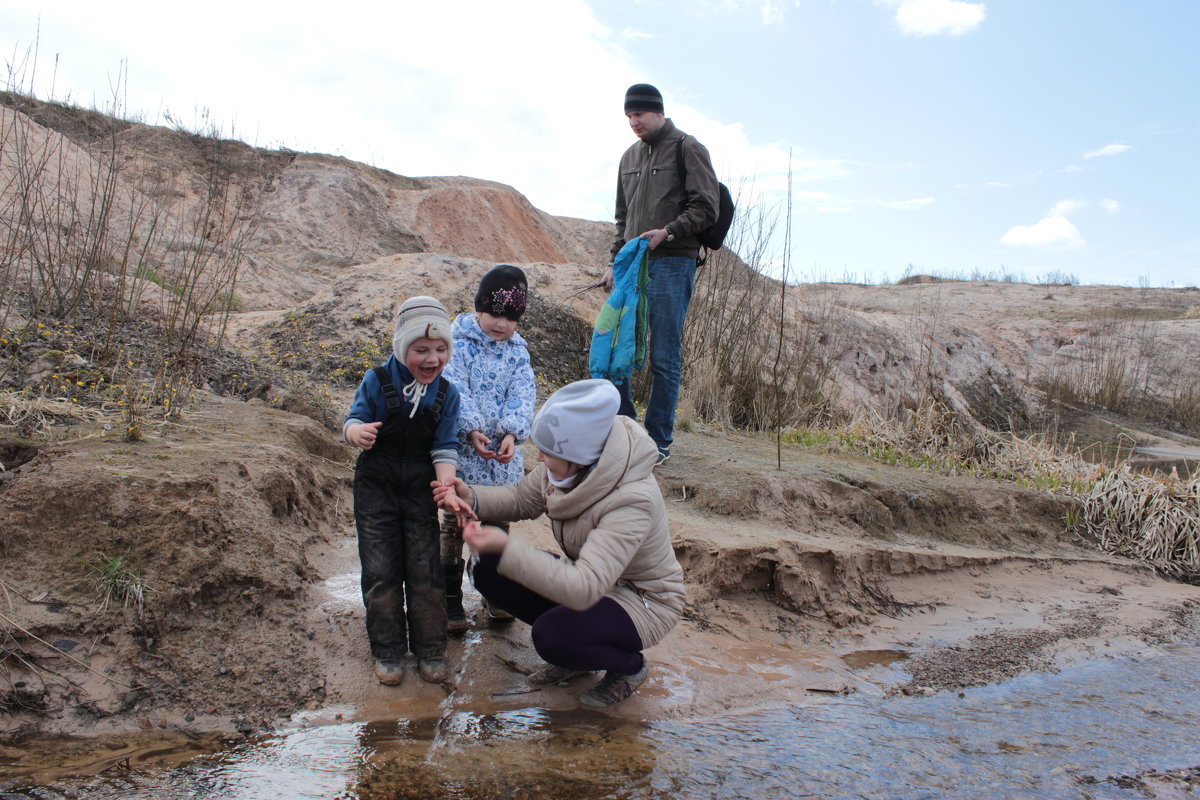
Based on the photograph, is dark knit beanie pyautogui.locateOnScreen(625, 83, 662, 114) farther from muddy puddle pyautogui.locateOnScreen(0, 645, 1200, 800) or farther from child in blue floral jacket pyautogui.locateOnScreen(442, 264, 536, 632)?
muddy puddle pyautogui.locateOnScreen(0, 645, 1200, 800)

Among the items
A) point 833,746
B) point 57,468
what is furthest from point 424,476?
point 833,746

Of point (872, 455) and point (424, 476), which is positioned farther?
point (872, 455)

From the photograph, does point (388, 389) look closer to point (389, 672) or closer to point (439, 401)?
point (439, 401)

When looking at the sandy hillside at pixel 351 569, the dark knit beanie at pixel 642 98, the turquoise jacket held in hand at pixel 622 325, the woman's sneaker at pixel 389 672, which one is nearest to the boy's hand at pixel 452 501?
the woman's sneaker at pixel 389 672

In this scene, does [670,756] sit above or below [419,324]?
below

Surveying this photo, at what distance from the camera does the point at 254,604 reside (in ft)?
9.78

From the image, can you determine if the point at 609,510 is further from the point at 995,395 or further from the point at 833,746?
the point at 995,395

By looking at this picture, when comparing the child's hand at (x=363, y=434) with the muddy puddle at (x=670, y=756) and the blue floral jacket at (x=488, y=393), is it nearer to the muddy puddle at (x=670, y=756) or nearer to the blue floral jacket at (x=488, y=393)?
the blue floral jacket at (x=488, y=393)

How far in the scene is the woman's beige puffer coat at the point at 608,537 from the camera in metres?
2.44

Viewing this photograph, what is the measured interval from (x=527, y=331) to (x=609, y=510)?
18.0ft

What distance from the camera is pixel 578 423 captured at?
8.51 ft

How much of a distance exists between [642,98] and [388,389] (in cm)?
263

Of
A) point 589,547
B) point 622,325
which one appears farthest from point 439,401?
point 622,325

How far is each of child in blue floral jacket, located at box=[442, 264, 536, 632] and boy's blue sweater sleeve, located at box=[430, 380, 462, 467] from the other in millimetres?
198
